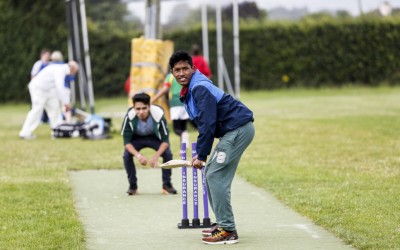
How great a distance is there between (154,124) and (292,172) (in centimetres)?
302

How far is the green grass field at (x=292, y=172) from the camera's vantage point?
9484 mm

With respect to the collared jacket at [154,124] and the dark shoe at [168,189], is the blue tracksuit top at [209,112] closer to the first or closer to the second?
the collared jacket at [154,124]

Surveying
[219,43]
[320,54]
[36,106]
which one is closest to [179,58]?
[36,106]

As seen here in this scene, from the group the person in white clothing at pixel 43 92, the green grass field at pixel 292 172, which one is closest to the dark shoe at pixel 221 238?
the green grass field at pixel 292 172

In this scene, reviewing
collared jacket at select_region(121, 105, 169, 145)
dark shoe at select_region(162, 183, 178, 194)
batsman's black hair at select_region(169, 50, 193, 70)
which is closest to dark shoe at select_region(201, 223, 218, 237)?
batsman's black hair at select_region(169, 50, 193, 70)

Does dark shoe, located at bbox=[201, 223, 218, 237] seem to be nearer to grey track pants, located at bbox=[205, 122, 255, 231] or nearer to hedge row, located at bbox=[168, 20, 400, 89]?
grey track pants, located at bbox=[205, 122, 255, 231]

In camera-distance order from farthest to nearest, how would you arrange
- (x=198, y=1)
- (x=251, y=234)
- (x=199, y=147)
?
1. (x=198, y=1)
2. (x=251, y=234)
3. (x=199, y=147)

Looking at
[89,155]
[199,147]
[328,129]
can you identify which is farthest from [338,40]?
[199,147]

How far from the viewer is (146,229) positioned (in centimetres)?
977

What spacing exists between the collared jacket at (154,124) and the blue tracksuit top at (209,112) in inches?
129

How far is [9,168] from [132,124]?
434 cm

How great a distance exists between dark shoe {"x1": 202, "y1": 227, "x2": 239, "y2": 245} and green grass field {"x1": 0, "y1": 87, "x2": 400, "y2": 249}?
39.4 inches

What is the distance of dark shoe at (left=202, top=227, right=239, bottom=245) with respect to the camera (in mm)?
8750

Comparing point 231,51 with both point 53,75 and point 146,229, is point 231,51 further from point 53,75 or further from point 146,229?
point 146,229
